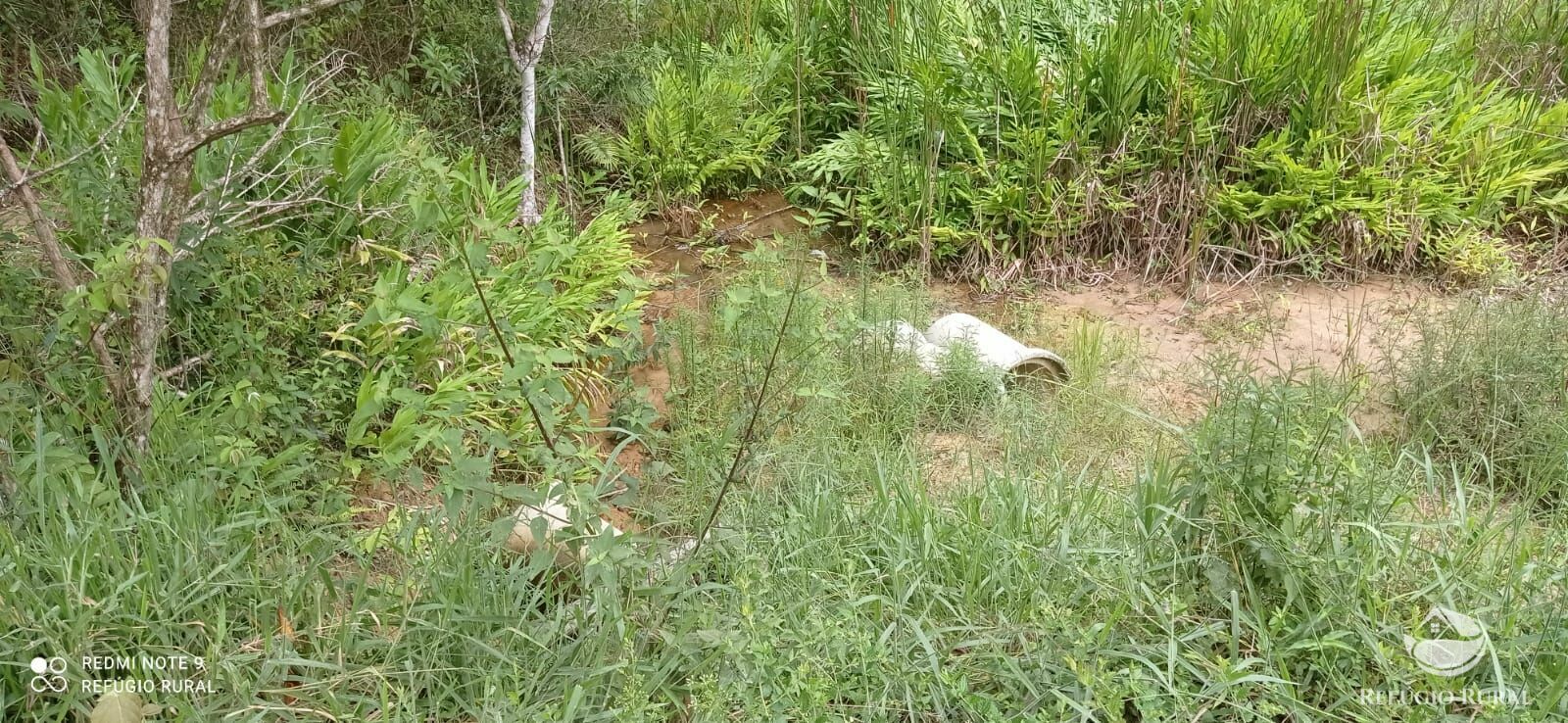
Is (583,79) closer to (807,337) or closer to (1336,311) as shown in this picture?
(807,337)

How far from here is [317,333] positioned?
3.39 metres

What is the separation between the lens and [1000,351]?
4.14 m

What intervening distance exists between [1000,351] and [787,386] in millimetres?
1068

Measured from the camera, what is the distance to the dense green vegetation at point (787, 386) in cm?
218

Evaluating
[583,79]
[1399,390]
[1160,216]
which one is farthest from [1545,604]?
[583,79]

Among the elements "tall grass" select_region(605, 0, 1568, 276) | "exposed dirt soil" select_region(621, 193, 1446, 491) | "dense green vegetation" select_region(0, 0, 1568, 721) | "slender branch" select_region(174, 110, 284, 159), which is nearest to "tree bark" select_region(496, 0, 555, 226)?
"dense green vegetation" select_region(0, 0, 1568, 721)

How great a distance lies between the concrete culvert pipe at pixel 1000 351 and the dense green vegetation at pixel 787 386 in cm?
11

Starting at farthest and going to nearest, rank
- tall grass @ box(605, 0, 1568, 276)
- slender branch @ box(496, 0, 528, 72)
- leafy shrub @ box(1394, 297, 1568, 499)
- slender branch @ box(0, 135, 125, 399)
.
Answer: tall grass @ box(605, 0, 1568, 276), slender branch @ box(496, 0, 528, 72), leafy shrub @ box(1394, 297, 1568, 499), slender branch @ box(0, 135, 125, 399)

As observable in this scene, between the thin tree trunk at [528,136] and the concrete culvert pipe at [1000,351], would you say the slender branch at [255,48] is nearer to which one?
the thin tree trunk at [528,136]

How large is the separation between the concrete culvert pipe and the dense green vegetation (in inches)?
4.3

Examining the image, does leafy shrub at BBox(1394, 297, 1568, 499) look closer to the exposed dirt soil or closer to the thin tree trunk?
the exposed dirt soil

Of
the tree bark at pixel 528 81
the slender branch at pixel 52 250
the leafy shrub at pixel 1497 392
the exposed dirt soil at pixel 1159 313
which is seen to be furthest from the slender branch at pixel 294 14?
the leafy shrub at pixel 1497 392

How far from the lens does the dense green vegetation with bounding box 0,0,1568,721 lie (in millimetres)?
2182

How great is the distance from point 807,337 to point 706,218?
1.95 metres
